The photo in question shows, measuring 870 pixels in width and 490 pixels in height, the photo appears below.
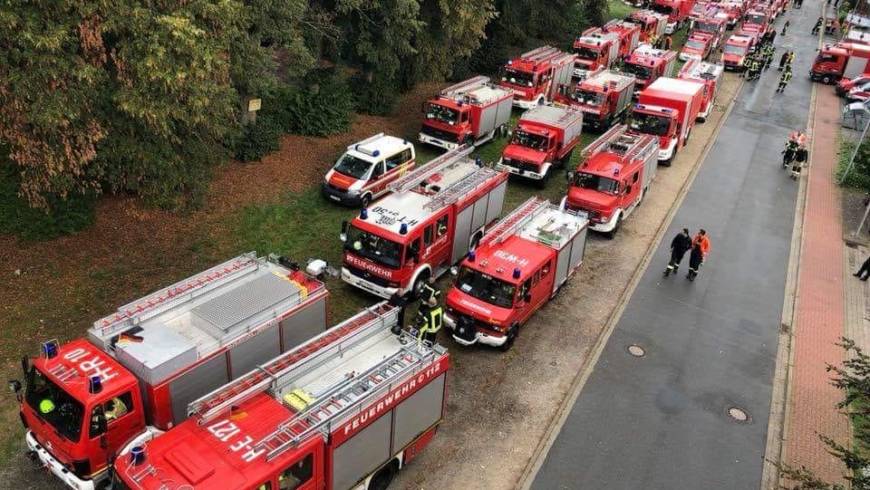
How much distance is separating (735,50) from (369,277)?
38.8 m

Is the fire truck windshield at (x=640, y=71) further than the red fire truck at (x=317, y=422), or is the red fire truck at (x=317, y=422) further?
the fire truck windshield at (x=640, y=71)

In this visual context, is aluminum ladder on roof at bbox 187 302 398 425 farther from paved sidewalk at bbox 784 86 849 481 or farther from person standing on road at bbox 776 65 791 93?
person standing on road at bbox 776 65 791 93

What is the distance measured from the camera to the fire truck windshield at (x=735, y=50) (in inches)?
1791

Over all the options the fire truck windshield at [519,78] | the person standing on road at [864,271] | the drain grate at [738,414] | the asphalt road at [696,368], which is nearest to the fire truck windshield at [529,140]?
the asphalt road at [696,368]

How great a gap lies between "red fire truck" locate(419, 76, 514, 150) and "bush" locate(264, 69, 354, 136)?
12.3 ft

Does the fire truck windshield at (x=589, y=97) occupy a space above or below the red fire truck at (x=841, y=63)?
below

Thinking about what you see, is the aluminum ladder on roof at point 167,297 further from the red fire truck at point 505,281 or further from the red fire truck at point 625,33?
the red fire truck at point 625,33

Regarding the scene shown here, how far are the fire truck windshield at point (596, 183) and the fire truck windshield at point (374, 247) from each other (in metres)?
8.90

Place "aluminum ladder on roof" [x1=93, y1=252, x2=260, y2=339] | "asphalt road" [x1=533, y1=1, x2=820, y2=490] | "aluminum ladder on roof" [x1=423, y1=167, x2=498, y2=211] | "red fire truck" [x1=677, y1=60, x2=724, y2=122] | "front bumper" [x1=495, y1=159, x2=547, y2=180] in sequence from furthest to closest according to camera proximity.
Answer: "red fire truck" [x1=677, y1=60, x2=724, y2=122], "front bumper" [x1=495, y1=159, x2=547, y2=180], "aluminum ladder on roof" [x1=423, y1=167, x2=498, y2=211], "asphalt road" [x1=533, y1=1, x2=820, y2=490], "aluminum ladder on roof" [x1=93, y1=252, x2=260, y2=339]

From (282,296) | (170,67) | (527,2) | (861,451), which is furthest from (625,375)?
(527,2)

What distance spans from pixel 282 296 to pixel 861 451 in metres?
12.8

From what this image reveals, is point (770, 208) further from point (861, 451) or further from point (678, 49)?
point (678, 49)

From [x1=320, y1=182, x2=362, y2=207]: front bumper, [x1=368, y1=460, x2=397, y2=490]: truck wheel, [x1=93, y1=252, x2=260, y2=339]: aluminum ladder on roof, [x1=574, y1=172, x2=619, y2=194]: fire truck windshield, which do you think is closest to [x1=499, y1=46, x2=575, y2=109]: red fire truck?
[x1=574, y1=172, x2=619, y2=194]: fire truck windshield

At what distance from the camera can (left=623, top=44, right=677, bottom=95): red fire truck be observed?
37.1 metres
